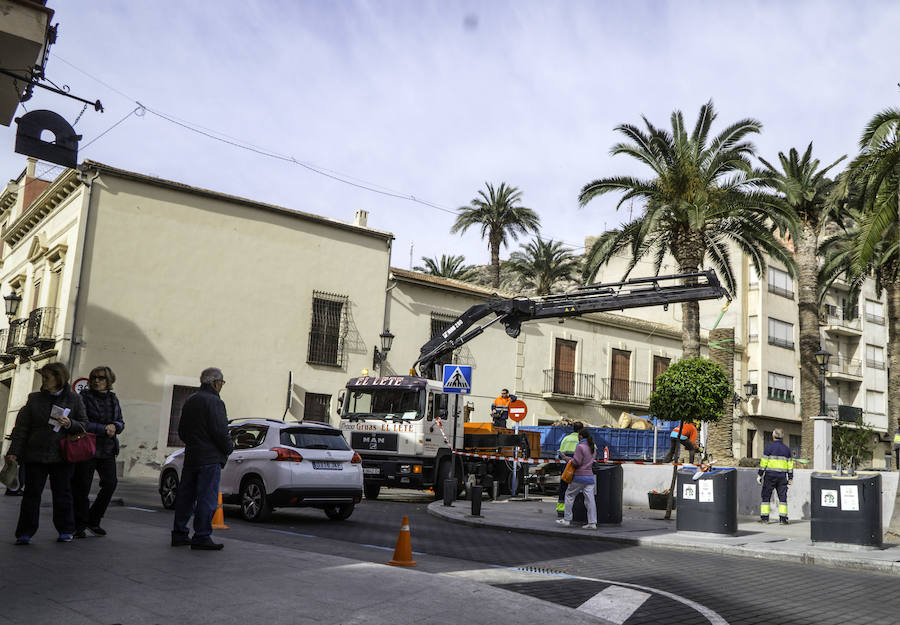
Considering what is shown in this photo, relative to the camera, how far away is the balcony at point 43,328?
25.2 m

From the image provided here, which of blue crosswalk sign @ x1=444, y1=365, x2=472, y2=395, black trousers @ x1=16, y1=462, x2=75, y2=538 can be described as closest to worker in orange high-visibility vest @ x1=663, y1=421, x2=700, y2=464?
blue crosswalk sign @ x1=444, y1=365, x2=472, y2=395

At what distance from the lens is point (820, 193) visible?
31453mm

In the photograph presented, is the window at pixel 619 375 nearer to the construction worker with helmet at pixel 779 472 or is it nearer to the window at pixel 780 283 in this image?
the window at pixel 780 283

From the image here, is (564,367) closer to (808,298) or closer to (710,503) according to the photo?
(808,298)

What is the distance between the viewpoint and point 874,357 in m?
55.0

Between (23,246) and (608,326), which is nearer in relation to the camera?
(23,246)

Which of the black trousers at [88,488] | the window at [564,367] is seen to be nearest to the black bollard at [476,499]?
the black trousers at [88,488]

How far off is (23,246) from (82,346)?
10.9m

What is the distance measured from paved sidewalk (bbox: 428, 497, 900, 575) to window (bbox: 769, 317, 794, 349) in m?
30.0

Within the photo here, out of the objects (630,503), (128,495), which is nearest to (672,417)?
(630,503)

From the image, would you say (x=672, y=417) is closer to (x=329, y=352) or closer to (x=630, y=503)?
(x=630, y=503)

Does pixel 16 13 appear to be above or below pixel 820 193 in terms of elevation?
below

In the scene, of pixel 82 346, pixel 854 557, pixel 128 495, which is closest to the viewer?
pixel 854 557

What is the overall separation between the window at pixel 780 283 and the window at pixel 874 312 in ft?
36.1
